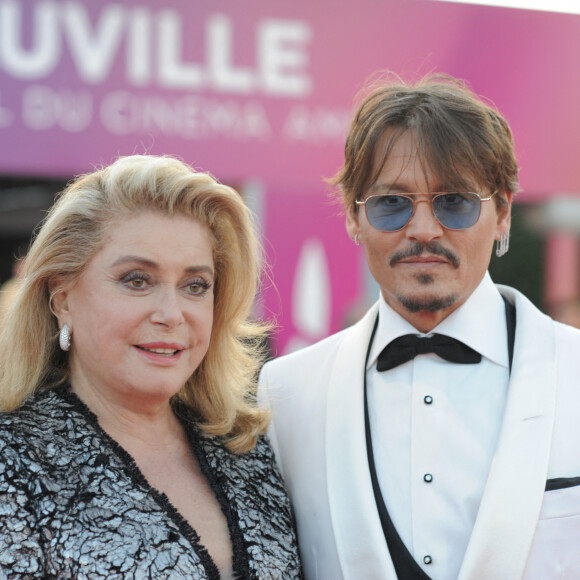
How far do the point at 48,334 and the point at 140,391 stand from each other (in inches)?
11.8

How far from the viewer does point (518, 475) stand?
2141mm

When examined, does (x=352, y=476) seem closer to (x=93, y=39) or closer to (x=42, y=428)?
(x=42, y=428)

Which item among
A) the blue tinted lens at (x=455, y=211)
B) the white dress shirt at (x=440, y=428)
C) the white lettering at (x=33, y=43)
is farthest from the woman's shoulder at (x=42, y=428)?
the white lettering at (x=33, y=43)

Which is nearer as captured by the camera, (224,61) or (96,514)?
(96,514)

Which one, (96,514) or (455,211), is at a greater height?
(455,211)

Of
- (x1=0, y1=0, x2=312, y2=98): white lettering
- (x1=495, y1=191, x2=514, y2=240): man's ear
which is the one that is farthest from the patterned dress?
(x1=0, y1=0, x2=312, y2=98): white lettering

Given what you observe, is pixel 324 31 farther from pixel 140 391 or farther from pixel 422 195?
pixel 140 391

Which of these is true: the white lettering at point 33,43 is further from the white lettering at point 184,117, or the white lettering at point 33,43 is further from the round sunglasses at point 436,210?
the round sunglasses at point 436,210

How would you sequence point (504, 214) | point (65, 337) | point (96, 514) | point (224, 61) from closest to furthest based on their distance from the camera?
point (96, 514) < point (65, 337) < point (504, 214) < point (224, 61)

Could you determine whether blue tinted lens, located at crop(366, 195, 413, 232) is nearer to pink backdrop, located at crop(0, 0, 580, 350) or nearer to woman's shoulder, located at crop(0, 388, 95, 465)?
woman's shoulder, located at crop(0, 388, 95, 465)

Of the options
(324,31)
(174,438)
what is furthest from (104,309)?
(324,31)

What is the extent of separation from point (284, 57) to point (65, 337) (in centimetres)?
333

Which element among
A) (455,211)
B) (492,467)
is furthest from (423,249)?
(492,467)

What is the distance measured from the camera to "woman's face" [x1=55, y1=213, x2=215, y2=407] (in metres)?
2.15
